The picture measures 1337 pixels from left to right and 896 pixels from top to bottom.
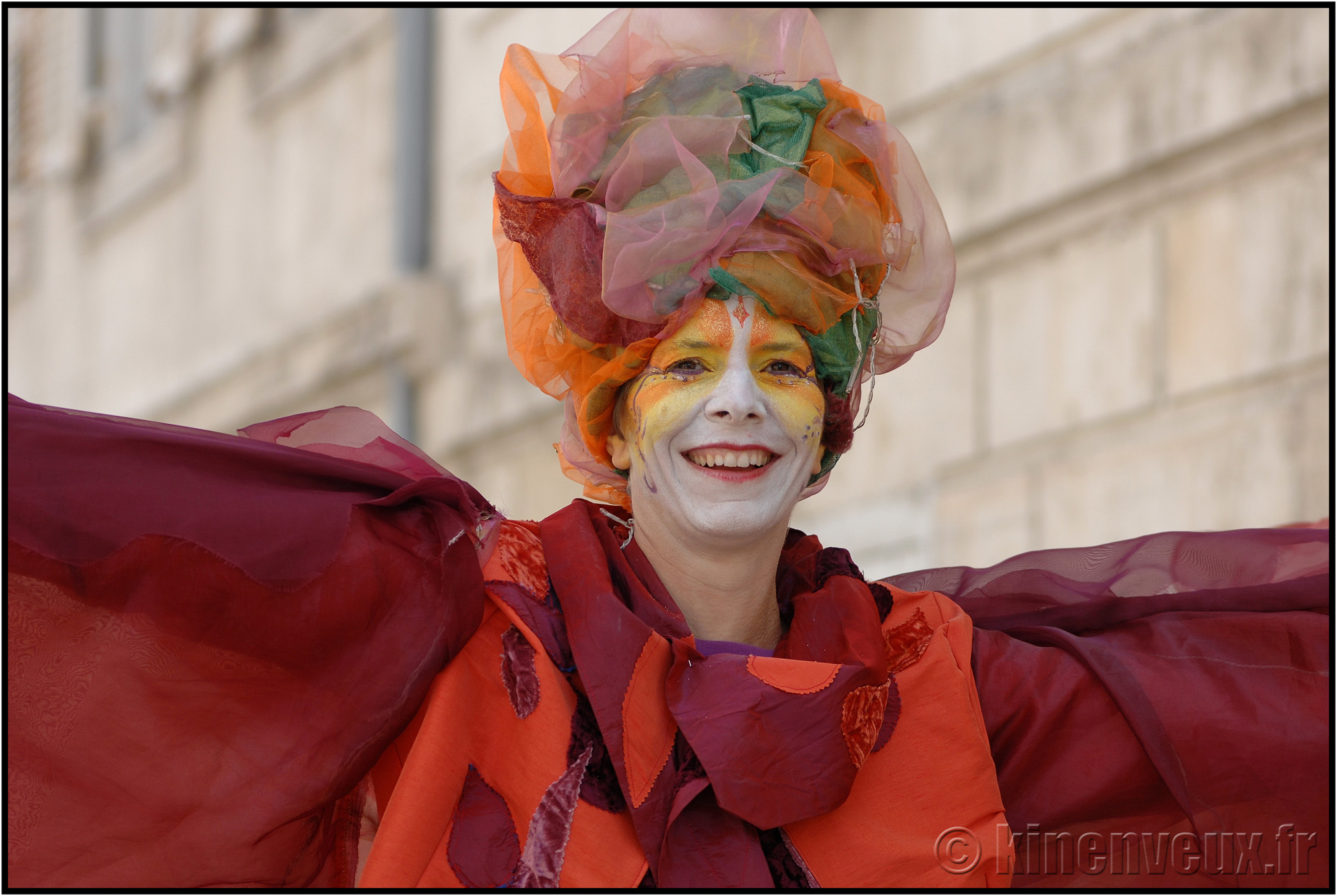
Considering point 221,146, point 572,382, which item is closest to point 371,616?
point 572,382

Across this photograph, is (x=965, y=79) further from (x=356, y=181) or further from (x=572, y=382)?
(x=356, y=181)

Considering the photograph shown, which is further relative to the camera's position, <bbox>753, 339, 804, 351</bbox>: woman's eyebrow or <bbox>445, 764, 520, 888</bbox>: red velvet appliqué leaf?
<bbox>753, 339, 804, 351</bbox>: woman's eyebrow

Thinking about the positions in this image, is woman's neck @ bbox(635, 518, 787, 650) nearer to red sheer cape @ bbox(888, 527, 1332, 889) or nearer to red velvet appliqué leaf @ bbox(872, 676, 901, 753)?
red velvet appliqué leaf @ bbox(872, 676, 901, 753)

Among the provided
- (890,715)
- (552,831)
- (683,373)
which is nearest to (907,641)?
(890,715)

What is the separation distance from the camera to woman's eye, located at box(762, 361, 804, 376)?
2982 mm

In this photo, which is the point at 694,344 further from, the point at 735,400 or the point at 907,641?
A: the point at 907,641

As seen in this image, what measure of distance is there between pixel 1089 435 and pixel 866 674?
2.70m

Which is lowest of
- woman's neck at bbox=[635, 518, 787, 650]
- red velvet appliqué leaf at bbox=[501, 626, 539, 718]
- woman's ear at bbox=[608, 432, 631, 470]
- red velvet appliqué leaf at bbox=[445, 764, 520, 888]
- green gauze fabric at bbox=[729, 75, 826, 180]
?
red velvet appliqué leaf at bbox=[445, 764, 520, 888]

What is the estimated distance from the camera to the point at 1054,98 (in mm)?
5438

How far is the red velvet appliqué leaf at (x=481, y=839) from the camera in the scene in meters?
2.54

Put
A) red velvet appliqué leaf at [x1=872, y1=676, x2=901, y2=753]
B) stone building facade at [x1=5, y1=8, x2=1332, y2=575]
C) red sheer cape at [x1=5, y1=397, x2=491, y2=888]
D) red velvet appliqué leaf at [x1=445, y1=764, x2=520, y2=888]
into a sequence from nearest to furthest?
red sheer cape at [x1=5, y1=397, x2=491, y2=888], red velvet appliqué leaf at [x1=445, y1=764, x2=520, y2=888], red velvet appliqué leaf at [x1=872, y1=676, x2=901, y2=753], stone building facade at [x1=5, y1=8, x2=1332, y2=575]

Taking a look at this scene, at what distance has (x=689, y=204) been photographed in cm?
285

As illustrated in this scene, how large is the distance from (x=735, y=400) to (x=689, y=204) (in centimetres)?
33

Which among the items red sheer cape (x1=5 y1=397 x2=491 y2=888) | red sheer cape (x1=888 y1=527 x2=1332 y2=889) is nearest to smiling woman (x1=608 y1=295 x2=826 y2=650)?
red sheer cape (x1=888 y1=527 x2=1332 y2=889)
